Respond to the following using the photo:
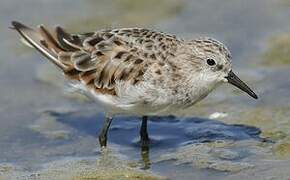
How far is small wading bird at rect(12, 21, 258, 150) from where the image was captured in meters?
8.11

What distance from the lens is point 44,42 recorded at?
8945 mm

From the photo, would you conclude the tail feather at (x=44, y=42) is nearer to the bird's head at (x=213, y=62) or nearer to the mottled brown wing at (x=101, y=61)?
the mottled brown wing at (x=101, y=61)

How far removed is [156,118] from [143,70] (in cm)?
144

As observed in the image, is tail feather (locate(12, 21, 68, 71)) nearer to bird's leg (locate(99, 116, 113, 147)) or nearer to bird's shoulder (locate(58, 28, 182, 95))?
bird's shoulder (locate(58, 28, 182, 95))

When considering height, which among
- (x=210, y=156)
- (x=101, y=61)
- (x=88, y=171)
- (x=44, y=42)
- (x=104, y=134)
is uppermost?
(x=44, y=42)

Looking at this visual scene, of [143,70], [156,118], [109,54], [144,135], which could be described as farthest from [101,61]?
[156,118]

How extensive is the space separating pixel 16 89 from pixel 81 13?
1976 mm

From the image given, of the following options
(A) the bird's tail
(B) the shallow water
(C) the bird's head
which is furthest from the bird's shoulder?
(B) the shallow water

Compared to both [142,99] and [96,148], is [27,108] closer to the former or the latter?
[96,148]

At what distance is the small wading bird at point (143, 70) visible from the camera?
26.6ft

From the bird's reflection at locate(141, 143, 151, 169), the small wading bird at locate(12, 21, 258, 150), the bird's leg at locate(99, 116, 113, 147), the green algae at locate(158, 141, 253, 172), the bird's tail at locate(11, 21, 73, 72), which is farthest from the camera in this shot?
the bird's tail at locate(11, 21, 73, 72)

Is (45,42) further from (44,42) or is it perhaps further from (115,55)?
(115,55)

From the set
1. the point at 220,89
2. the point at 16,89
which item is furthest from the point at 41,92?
the point at 220,89

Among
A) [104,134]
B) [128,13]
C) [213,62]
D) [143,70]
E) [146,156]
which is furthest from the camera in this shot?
[128,13]
